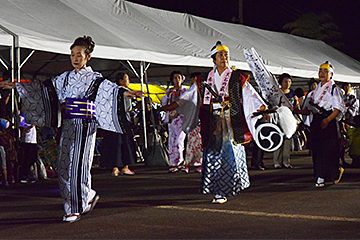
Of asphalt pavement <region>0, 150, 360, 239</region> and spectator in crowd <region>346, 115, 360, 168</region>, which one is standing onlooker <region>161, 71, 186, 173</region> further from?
spectator in crowd <region>346, 115, 360, 168</region>

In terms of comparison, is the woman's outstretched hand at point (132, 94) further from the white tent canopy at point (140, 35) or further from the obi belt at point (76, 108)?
the white tent canopy at point (140, 35)

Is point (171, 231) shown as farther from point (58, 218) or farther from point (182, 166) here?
point (182, 166)

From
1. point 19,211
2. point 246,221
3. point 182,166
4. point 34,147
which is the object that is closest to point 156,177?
point 182,166

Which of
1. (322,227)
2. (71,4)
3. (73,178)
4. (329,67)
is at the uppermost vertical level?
(71,4)

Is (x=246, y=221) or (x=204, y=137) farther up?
(x=204, y=137)

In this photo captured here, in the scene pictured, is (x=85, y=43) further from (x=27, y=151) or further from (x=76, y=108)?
(x=27, y=151)

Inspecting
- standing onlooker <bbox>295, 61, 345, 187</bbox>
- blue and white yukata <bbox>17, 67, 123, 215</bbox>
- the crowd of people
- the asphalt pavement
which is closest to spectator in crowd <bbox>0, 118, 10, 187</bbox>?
the crowd of people

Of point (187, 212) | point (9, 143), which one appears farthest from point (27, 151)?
point (187, 212)

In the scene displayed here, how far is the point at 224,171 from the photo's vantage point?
5.89 meters

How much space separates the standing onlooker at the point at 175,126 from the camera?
379 inches

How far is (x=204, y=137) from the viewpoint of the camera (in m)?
6.11

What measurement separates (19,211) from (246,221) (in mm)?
2401

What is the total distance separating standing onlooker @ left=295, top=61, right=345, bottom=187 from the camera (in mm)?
7129

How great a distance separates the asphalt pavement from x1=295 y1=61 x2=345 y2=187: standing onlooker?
0.23 m
